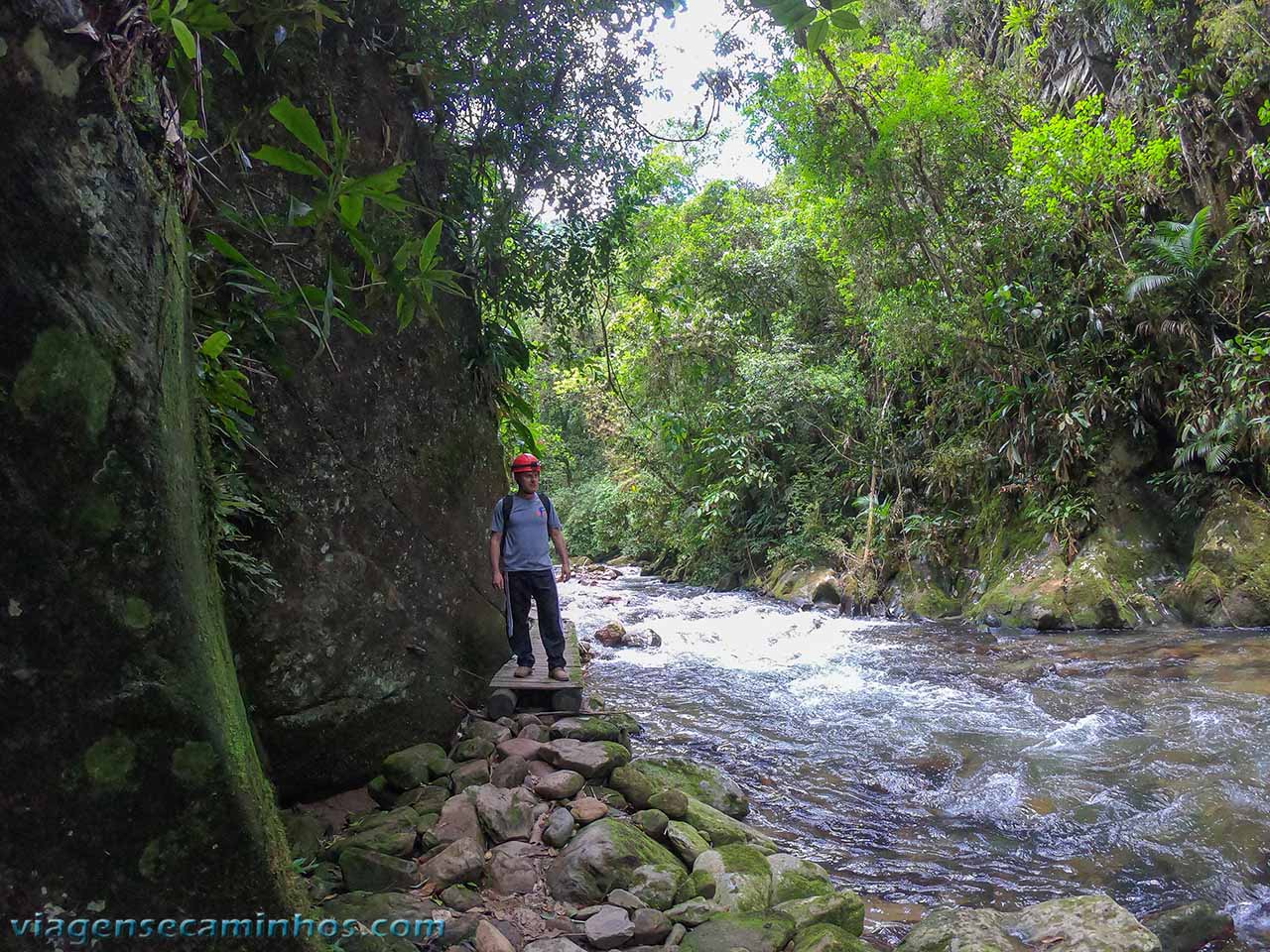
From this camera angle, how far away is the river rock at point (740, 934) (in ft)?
9.35

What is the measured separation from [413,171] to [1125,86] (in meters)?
11.7

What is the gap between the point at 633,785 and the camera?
403 centimetres

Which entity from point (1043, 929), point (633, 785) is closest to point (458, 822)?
point (633, 785)

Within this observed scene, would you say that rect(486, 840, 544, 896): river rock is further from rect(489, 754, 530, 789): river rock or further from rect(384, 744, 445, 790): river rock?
rect(384, 744, 445, 790): river rock

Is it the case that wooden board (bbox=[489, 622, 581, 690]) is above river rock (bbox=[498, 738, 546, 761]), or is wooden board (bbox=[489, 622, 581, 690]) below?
above

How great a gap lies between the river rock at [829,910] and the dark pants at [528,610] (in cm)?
224

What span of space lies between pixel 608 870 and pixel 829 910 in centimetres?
99

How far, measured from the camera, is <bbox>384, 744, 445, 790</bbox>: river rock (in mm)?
3781

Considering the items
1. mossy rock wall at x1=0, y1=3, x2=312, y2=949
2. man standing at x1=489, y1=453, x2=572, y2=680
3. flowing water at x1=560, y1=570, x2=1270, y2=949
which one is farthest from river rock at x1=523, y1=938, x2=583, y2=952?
man standing at x1=489, y1=453, x2=572, y2=680

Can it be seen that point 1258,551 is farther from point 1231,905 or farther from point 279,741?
point 279,741

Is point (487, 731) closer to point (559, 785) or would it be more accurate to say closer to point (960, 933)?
point (559, 785)

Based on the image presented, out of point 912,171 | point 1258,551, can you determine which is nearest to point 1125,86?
point 912,171

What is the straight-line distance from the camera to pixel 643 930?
2869 mm

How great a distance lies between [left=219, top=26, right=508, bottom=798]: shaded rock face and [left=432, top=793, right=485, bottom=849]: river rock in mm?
619
